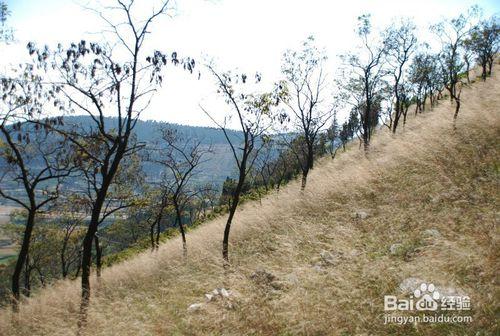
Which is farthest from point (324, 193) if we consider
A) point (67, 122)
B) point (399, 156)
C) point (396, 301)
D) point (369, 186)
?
point (67, 122)

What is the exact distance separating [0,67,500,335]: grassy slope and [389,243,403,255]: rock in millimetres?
106

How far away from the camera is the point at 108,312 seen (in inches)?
313

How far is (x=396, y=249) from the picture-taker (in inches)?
245

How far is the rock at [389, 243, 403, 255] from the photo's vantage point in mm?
6148

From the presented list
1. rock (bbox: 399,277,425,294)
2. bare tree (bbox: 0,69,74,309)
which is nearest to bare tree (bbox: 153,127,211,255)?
bare tree (bbox: 0,69,74,309)

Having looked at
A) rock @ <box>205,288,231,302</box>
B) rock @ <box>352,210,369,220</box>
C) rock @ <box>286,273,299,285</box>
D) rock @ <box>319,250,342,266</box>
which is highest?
rock @ <box>352,210,369,220</box>

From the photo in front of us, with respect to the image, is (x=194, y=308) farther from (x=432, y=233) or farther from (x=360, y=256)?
(x=432, y=233)

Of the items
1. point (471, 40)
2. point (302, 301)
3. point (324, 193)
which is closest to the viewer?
point (302, 301)

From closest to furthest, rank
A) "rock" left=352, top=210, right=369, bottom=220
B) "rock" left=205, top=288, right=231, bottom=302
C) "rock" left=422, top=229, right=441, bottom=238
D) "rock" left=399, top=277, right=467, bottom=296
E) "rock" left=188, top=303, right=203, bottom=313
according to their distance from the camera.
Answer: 1. "rock" left=399, top=277, right=467, bottom=296
2. "rock" left=422, top=229, right=441, bottom=238
3. "rock" left=205, top=288, right=231, bottom=302
4. "rock" left=188, top=303, right=203, bottom=313
5. "rock" left=352, top=210, right=369, bottom=220

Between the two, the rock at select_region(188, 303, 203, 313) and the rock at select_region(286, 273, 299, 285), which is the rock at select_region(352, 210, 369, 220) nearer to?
the rock at select_region(286, 273, 299, 285)

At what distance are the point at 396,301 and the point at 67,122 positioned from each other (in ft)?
32.3

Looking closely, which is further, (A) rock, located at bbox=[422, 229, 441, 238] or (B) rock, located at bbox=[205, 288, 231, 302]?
(B) rock, located at bbox=[205, 288, 231, 302]

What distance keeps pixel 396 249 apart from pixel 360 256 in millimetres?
670

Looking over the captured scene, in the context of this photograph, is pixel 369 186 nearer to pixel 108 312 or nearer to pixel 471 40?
pixel 108 312
